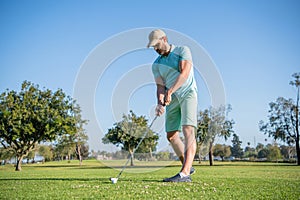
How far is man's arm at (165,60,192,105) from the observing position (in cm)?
605

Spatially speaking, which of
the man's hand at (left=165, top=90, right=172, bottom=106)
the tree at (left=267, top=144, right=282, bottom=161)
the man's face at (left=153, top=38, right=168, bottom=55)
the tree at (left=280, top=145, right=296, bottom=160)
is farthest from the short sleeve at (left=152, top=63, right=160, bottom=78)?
the tree at (left=280, top=145, right=296, bottom=160)

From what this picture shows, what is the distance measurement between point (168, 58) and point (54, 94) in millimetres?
34208

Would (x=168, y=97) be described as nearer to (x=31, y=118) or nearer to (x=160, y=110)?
(x=160, y=110)

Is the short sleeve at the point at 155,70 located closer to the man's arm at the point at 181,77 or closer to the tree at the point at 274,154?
the man's arm at the point at 181,77

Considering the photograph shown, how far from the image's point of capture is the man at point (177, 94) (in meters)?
6.04

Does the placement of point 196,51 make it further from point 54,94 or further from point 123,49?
point 54,94

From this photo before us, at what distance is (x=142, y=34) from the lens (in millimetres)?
8266

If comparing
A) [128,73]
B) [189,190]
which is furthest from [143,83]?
[189,190]

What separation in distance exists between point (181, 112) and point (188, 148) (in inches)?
29.5

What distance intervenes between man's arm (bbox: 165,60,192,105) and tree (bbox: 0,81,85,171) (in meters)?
31.5

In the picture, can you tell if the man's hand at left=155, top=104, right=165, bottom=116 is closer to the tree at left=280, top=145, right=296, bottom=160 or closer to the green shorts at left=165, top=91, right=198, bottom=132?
the green shorts at left=165, top=91, right=198, bottom=132

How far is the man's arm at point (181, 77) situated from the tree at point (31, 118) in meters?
31.5

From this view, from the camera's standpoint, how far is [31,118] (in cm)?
3538

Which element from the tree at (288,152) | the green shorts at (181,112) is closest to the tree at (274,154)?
the tree at (288,152)
